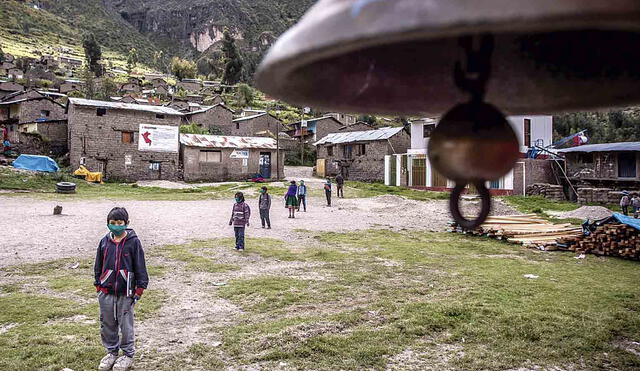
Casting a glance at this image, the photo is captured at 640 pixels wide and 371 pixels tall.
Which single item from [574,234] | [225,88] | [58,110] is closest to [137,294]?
[574,234]

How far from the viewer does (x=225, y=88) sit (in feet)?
255

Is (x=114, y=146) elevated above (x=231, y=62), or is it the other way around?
(x=231, y=62)

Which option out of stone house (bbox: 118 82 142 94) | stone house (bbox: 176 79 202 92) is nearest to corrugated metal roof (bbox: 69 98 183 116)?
stone house (bbox: 118 82 142 94)

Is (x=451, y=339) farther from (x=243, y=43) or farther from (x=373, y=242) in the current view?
(x=243, y=43)

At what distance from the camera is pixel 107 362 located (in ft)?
14.9

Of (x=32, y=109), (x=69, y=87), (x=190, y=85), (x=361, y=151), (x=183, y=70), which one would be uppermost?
(x=183, y=70)

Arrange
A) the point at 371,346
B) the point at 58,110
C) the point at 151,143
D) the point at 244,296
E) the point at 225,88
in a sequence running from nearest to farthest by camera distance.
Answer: the point at 371,346, the point at 244,296, the point at 151,143, the point at 58,110, the point at 225,88

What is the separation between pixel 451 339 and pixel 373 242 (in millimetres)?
7091

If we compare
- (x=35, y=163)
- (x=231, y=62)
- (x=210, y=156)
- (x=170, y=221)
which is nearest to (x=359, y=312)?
(x=170, y=221)

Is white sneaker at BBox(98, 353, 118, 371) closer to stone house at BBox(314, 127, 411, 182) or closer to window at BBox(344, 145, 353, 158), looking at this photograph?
stone house at BBox(314, 127, 411, 182)

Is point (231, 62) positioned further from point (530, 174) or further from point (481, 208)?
point (481, 208)

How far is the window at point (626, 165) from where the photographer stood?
2639cm

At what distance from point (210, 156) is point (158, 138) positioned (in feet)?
12.9

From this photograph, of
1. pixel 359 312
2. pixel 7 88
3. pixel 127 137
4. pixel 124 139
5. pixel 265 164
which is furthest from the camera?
pixel 7 88
